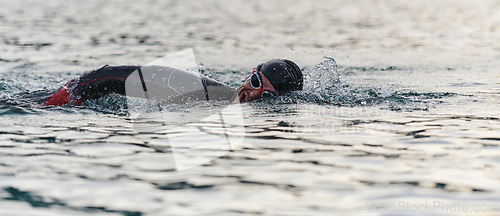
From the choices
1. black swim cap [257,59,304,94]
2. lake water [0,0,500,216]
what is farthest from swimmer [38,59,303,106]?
lake water [0,0,500,216]

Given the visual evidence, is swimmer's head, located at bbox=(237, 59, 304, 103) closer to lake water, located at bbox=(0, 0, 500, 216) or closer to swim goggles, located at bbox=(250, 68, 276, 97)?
swim goggles, located at bbox=(250, 68, 276, 97)

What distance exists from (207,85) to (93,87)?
1450 mm

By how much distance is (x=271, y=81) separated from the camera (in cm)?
625

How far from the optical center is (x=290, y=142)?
4.34 meters

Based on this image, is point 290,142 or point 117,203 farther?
point 290,142

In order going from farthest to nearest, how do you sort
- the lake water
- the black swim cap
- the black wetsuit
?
the black swim cap, the black wetsuit, the lake water

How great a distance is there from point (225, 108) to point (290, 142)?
1.90 meters

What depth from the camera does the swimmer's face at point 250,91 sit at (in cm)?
628

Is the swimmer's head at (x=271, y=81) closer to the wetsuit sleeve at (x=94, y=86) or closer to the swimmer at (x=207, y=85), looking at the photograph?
the swimmer at (x=207, y=85)

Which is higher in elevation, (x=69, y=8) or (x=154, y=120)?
(x=69, y=8)

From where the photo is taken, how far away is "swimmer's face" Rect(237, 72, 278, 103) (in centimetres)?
628

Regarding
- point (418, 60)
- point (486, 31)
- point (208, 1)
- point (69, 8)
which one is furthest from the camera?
point (208, 1)

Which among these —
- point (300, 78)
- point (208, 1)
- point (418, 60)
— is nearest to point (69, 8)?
point (208, 1)

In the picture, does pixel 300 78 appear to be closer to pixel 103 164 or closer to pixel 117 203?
pixel 103 164
